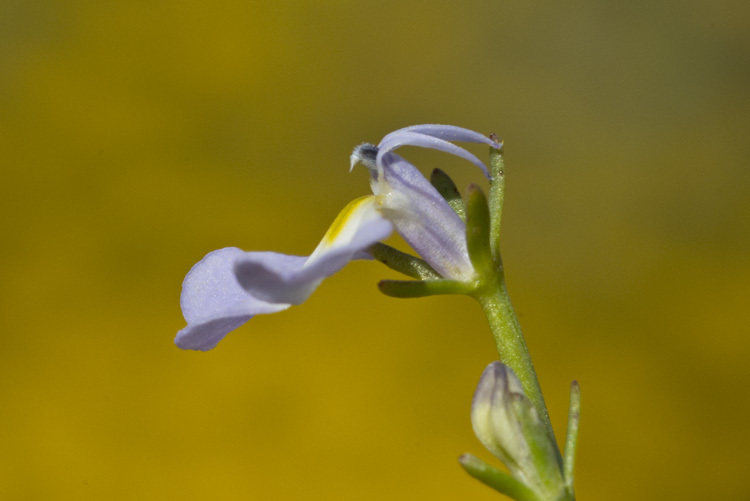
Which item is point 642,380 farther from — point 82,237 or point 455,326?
point 82,237

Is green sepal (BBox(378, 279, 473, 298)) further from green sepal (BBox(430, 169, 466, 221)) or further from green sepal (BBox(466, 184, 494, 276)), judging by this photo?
green sepal (BBox(430, 169, 466, 221))

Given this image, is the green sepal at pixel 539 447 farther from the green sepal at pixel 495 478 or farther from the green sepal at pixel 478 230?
the green sepal at pixel 478 230

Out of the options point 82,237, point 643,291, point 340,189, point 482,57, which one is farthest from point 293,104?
point 643,291

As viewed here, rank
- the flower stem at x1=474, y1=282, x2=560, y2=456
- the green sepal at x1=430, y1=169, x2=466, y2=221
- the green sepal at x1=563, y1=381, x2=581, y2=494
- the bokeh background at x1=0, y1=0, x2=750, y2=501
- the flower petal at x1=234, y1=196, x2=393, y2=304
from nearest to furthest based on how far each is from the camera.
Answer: the flower petal at x1=234, y1=196, x2=393, y2=304 → the green sepal at x1=563, y1=381, x2=581, y2=494 → the flower stem at x1=474, y1=282, x2=560, y2=456 → the green sepal at x1=430, y1=169, x2=466, y2=221 → the bokeh background at x1=0, y1=0, x2=750, y2=501

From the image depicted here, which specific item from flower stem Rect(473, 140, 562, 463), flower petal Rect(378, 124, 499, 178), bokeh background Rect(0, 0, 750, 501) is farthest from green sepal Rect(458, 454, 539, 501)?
bokeh background Rect(0, 0, 750, 501)

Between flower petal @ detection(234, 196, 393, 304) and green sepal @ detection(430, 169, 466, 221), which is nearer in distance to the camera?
flower petal @ detection(234, 196, 393, 304)

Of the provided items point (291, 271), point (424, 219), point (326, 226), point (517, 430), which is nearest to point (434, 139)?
point (424, 219)

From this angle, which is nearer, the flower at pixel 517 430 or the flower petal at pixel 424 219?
the flower at pixel 517 430

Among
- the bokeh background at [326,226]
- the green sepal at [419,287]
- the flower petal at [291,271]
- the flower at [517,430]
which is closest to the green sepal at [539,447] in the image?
the flower at [517,430]
